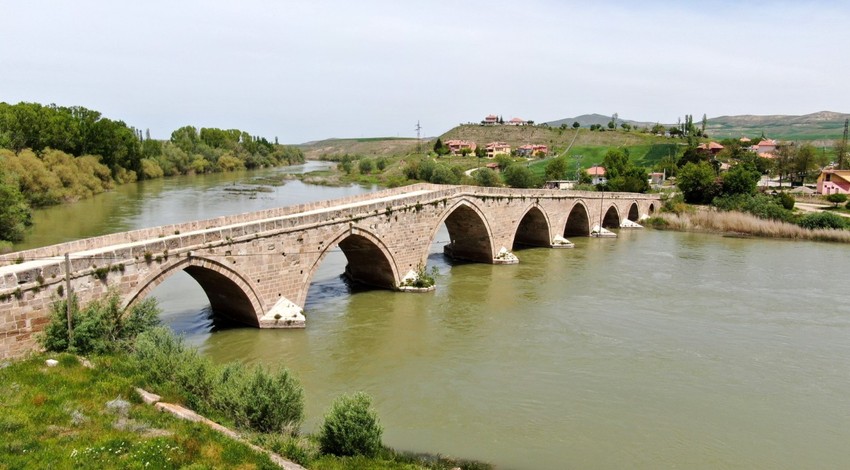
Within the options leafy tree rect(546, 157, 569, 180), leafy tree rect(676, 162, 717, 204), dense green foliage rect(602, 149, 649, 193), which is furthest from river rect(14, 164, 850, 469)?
→ leafy tree rect(546, 157, 569, 180)

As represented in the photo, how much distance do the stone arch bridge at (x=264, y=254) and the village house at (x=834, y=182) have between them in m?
29.1

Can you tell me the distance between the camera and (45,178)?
32.2 metres

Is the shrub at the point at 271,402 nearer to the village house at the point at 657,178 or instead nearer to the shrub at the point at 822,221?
the shrub at the point at 822,221

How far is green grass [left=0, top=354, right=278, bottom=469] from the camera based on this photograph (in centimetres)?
575

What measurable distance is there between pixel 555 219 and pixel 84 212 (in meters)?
24.8

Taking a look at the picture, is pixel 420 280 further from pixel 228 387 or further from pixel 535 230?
pixel 535 230

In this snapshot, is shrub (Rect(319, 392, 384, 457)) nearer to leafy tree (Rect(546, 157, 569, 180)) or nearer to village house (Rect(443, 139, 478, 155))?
leafy tree (Rect(546, 157, 569, 180))

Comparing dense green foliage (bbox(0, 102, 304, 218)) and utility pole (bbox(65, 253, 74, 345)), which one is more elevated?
dense green foliage (bbox(0, 102, 304, 218))

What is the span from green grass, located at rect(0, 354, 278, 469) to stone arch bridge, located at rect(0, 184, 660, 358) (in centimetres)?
187

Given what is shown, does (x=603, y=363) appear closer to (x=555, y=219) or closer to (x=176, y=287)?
(x=176, y=287)

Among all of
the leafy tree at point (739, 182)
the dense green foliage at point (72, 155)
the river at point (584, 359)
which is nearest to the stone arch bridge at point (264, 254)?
the river at point (584, 359)

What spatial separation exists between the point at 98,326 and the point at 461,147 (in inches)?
3066

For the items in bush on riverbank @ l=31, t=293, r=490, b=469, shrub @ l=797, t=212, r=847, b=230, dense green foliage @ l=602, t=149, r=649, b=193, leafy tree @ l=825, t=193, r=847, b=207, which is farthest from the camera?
dense green foliage @ l=602, t=149, r=649, b=193

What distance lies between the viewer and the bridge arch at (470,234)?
21.8 m
